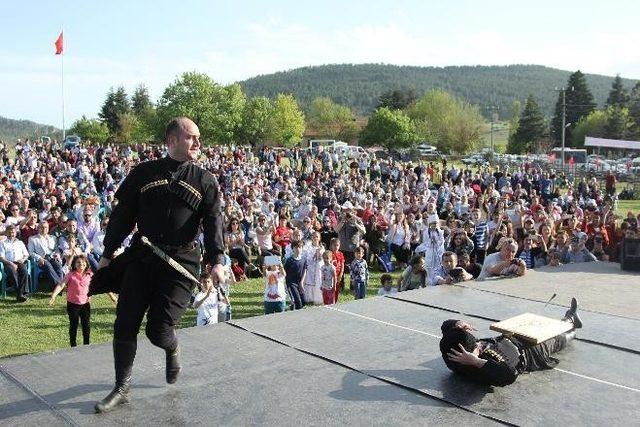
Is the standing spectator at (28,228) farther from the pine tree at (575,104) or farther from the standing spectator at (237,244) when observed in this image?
the pine tree at (575,104)

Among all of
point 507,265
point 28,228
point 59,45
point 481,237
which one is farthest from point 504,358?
point 59,45

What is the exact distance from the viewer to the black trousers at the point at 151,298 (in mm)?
3498

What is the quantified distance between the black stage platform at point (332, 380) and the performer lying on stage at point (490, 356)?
9 cm

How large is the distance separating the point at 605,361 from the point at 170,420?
3.02 m

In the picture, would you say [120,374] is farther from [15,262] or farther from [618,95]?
[618,95]

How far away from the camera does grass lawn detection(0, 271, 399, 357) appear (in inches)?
306

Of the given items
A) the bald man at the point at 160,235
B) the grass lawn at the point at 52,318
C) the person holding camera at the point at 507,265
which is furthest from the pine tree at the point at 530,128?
the bald man at the point at 160,235

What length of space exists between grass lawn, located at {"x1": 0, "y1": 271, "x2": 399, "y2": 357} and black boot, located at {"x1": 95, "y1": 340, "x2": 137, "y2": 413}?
4381mm

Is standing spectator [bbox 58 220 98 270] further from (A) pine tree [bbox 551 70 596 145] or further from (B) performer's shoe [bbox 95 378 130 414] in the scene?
(A) pine tree [bbox 551 70 596 145]

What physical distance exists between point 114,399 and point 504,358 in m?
2.37

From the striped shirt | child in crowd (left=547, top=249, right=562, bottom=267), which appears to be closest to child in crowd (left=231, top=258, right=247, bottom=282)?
the striped shirt

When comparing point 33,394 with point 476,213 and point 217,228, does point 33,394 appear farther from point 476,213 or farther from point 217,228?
point 476,213

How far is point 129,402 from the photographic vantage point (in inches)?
144

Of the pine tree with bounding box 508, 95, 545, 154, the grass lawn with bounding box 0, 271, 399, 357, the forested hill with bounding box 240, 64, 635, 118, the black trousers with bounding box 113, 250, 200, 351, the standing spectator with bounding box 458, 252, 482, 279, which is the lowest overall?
the grass lawn with bounding box 0, 271, 399, 357
